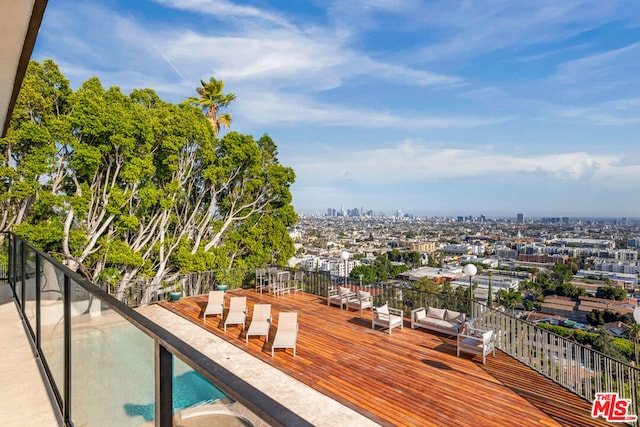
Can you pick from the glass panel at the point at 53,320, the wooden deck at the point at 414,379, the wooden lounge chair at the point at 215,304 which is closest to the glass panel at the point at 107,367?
the glass panel at the point at 53,320

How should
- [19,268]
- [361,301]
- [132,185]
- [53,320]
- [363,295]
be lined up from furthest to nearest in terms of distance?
[132,185] → [363,295] → [361,301] → [19,268] → [53,320]

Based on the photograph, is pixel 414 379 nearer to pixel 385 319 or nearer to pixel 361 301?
pixel 385 319

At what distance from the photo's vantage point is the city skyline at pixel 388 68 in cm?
2034

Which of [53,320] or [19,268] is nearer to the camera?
[53,320]

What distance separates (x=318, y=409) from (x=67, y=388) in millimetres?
4145

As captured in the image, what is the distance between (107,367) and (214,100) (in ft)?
76.0

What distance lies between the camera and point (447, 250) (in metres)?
66.6

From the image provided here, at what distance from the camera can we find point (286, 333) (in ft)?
25.6

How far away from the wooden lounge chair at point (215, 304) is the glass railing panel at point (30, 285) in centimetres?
555

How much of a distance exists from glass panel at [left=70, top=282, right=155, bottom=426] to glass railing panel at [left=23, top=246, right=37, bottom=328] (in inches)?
86.3

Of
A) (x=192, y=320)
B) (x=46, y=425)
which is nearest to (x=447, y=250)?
(x=192, y=320)

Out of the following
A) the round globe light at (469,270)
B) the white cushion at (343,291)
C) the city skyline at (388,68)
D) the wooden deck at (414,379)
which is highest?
the city skyline at (388,68)

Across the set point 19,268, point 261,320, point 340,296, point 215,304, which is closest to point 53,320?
point 19,268

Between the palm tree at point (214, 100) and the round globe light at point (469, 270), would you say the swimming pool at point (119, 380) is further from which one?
the palm tree at point (214, 100)
